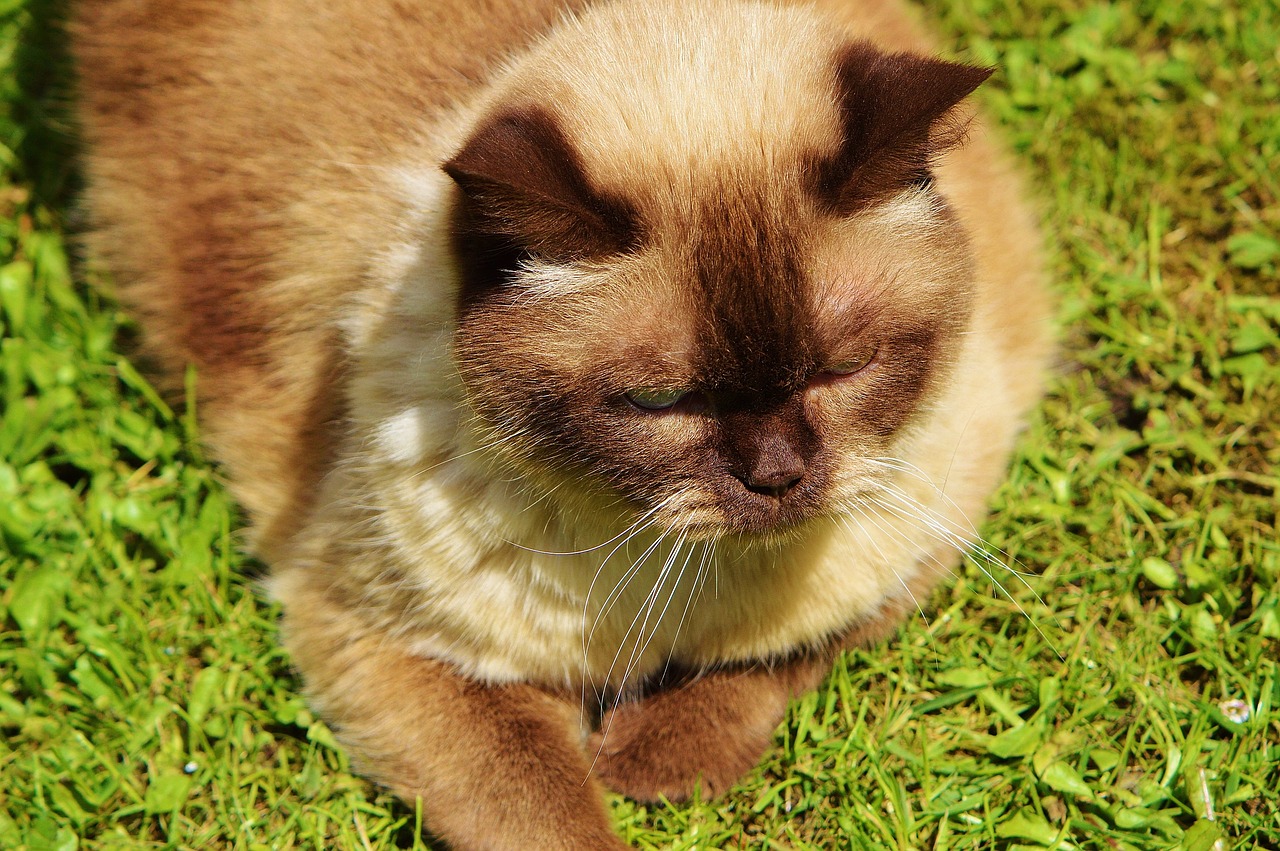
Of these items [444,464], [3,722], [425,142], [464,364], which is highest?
[425,142]

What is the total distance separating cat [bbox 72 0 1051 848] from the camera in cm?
202

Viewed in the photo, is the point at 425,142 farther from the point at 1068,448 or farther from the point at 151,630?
the point at 1068,448

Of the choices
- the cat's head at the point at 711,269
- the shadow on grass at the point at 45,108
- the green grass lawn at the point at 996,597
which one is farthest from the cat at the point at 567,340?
the shadow on grass at the point at 45,108

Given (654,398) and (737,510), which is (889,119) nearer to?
(654,398)

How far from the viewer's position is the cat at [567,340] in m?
2.02

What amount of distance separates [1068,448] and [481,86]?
5.98 ft

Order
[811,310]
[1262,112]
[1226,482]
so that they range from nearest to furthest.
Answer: [811,310], [1226,482], [1262,112]

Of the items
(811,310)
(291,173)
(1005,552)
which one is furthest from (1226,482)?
(291,173)

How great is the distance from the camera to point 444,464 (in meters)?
2.39

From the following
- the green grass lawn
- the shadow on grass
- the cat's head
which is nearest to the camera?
the cat's head

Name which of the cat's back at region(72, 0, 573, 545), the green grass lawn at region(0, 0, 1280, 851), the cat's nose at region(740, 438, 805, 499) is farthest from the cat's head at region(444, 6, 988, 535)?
the green grass lawn at region(0, 0, 1280, 851)

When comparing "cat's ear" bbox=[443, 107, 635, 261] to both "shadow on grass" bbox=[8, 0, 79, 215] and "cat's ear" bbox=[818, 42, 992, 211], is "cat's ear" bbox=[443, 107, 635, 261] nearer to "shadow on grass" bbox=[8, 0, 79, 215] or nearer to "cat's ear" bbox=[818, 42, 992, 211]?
"cat's ear" bbox=[818, 42, 992, 211]

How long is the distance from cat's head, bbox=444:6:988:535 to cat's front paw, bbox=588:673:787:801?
2.39 feet

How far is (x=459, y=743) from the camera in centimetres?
260
